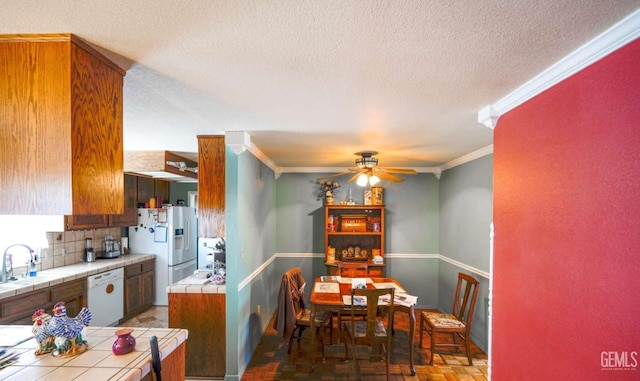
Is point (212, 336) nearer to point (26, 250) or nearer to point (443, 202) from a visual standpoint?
point (26, 250)

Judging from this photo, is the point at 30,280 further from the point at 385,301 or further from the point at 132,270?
the point at 385,301

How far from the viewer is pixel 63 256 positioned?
3.96m

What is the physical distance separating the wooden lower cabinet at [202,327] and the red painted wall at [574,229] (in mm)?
2342

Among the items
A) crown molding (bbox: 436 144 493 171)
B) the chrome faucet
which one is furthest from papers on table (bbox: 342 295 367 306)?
the chrome faucet

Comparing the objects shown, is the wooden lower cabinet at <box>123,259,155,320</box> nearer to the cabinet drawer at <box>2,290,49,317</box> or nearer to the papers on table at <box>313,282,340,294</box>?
the cabinet drawer at <box>2,290,49,317</box>

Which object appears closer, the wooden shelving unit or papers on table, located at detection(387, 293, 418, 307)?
papers on table, located at detection(387, 293, 418, 307)

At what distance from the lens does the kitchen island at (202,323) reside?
287 cm

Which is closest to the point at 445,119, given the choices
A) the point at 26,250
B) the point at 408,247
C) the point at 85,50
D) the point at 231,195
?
the point at 231,195

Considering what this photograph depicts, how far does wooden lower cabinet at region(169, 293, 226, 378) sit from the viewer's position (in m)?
2.87

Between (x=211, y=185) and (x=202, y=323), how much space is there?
1368 millimetres

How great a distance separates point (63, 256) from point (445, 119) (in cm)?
491

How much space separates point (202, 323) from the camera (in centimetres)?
289

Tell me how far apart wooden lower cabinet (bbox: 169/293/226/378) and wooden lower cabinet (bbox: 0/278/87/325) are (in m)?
1.39

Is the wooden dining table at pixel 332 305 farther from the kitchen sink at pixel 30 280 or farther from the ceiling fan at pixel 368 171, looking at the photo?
the kitchen sink at pixel 30 280
